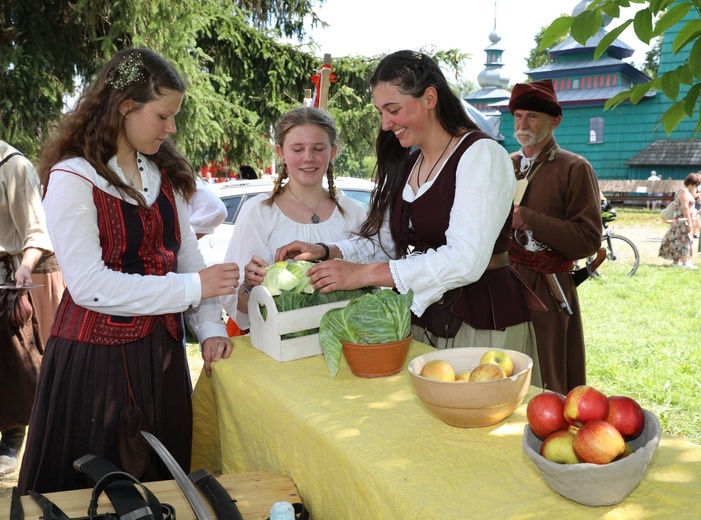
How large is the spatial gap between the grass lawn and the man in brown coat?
1291mm

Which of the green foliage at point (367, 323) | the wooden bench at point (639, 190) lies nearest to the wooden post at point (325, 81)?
the green foliage at point (367, 323)

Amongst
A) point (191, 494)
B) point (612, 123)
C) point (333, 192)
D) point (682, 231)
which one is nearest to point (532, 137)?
point (333, 192)

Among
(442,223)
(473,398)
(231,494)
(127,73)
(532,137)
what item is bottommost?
(231,494)

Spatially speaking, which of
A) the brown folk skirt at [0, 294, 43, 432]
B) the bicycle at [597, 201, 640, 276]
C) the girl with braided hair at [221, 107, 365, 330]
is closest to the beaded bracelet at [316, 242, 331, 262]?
the girl with braided hair at [221, 107, 365, 330]

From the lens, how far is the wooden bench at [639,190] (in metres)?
21.7

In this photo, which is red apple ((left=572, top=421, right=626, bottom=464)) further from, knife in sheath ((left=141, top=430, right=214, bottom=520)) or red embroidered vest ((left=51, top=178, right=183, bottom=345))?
red embroidered vest ((left=51, top=178, right=183, bottom=345))

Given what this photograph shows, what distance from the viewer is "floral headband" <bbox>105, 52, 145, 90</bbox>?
204cm

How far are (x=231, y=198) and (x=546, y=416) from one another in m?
6.22

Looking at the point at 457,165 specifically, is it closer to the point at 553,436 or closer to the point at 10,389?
the point at 553,436

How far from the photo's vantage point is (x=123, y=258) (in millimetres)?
2066

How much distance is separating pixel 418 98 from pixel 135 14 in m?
5.71

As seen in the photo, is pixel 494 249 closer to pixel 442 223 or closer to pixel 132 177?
pixel 442 223

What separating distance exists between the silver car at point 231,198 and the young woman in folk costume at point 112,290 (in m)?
4.63

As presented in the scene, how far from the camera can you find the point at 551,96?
3510mm
